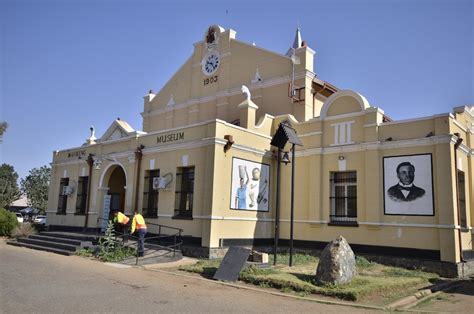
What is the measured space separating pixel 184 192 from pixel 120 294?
345 inches

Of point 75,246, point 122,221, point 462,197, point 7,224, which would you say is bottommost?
point 75,246

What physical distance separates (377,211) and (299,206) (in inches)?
139

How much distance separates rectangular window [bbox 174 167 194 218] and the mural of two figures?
183 centimetres

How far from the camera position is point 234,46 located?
23.4 m

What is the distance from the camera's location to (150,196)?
1916cm

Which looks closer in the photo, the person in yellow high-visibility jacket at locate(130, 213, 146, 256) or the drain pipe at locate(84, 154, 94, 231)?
the person in yellow high-visibility jacket at locate(130, 213, 146, 256)

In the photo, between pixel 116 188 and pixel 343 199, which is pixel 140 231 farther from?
pixel 343 199

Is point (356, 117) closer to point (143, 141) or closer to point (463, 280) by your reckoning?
point (463, 280)

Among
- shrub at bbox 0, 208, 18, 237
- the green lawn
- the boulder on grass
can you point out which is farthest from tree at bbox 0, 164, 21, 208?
the boulder on grass

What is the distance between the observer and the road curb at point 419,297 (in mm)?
9560

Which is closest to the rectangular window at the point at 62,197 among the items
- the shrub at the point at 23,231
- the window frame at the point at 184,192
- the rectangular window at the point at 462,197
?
the shrub at the point at 23,231

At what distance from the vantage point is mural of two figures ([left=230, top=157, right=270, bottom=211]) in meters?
17.3

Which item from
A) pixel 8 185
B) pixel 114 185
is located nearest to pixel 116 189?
pixel 114 185

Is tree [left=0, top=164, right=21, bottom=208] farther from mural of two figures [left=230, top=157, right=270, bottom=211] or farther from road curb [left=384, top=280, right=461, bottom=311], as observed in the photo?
road curb [left=384, top=280, right=461, bottom=311]
